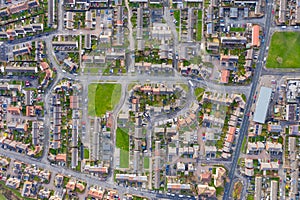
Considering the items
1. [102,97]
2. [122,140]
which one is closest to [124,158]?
[122,140]

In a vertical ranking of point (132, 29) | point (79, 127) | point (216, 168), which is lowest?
point (216, 168)

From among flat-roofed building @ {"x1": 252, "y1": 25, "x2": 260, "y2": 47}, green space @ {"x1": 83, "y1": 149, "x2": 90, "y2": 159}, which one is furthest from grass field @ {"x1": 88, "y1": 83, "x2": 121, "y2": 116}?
flat-roofed building @ {"x1": 252, "y1": 25, "x2": 260, "y2": 47}

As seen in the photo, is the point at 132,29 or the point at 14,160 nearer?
the point at 132,29

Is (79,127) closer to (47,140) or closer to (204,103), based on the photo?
(47,140)

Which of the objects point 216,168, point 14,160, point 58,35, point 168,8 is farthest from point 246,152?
point 14,160

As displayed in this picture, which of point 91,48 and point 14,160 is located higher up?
point 91,48

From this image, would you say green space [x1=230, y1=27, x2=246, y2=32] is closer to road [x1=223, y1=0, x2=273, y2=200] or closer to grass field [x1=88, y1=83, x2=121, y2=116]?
road [x1=223, y1=0, x2=273, y2=200]
